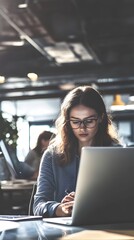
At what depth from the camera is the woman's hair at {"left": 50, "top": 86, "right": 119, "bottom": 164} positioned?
2574mm

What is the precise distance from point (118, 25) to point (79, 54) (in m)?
→ 2.27

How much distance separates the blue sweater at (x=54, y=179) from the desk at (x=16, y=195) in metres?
2.40

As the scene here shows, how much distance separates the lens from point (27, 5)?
22.2ft

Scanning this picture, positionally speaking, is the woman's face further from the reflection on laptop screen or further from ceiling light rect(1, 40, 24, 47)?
Answer: ceiling light rect(1, 40, 24, 47)

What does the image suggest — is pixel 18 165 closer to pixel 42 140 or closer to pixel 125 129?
pixel 42 140

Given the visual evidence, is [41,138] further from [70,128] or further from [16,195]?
[70,128]

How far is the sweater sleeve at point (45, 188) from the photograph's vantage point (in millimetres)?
2354

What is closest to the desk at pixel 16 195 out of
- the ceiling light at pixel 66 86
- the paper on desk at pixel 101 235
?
the paper on desk at pixel 101 235

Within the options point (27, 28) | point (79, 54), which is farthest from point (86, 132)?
point (79, 54)

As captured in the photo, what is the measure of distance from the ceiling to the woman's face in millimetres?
4537

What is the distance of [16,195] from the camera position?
6215mm

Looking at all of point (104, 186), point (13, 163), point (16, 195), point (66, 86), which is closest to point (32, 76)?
point (66, 86)

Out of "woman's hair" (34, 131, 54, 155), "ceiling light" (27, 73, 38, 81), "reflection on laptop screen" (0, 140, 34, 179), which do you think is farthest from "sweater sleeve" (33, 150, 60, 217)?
"ceiling light" (27, 73, 38, 81)

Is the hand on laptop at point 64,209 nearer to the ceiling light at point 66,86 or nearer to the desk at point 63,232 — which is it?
the desk at point 63,232
